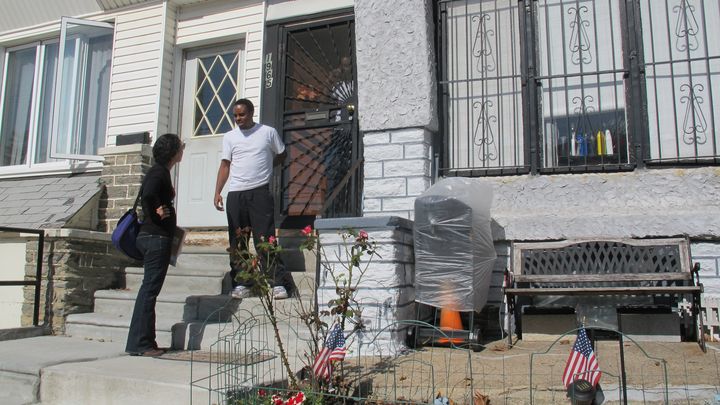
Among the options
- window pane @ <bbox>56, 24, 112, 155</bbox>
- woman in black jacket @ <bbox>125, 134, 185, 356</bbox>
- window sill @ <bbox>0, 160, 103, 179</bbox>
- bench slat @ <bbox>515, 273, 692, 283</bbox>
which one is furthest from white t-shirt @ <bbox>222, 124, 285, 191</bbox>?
window pane @ <bbox>56, 24, 112, 155</bbox>

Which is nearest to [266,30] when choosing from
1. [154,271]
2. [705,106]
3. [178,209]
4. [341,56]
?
[341,56]

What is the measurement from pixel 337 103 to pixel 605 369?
13.2 ft

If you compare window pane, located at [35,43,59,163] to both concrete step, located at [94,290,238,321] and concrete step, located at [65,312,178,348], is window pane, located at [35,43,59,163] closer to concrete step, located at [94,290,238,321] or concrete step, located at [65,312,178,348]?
concrete step, located at [65,312,178,348]

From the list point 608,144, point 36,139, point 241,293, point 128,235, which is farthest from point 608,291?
point 36,139

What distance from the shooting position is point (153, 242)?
14.0 ft

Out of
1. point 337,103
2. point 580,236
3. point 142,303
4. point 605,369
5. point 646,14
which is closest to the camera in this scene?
point 605,369

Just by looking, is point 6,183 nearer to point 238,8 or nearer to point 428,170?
point 238,8

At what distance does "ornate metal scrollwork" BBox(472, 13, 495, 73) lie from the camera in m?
5.76

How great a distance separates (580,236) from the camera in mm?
4867

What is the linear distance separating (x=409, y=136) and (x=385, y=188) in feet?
1.74

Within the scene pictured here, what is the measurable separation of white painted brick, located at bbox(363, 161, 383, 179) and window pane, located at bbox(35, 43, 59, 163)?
4.96m

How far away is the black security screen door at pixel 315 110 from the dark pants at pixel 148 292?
2.25 meters

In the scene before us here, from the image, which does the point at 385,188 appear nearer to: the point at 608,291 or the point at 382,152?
the point at 382,152

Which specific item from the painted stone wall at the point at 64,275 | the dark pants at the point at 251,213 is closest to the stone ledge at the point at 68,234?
the painted stone wall at the point at 64,275
